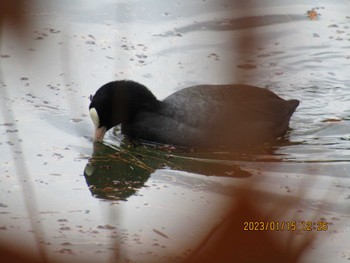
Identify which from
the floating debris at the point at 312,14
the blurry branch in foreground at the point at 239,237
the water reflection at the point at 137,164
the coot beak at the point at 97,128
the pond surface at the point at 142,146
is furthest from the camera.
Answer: the floating debris at the point at 312,14

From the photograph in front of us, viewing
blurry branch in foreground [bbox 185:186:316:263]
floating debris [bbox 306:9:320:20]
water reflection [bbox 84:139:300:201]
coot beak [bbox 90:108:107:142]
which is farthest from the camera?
floating debris [bbox 306:9:320:20]

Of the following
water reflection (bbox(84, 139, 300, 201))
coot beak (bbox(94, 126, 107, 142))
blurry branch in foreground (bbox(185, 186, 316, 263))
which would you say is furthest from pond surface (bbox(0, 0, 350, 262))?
blurry branch in foreground (bbox(185, 186, 316, 263))

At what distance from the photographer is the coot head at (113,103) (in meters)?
6.86

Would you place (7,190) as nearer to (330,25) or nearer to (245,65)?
(245,65)

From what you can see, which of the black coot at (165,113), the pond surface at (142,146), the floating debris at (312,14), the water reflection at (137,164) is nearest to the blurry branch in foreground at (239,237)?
the pond surface at (142,146)

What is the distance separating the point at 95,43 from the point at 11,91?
148 centimetres

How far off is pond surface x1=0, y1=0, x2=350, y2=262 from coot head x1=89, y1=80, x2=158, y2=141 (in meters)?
0.19

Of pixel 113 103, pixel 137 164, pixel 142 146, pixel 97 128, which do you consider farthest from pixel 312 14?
pixel 137 164

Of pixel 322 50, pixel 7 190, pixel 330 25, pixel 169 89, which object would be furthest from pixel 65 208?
pixel 330 25

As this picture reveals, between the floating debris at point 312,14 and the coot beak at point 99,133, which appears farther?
the floating debris at point 312,14

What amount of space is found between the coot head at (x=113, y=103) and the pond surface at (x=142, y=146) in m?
0.19

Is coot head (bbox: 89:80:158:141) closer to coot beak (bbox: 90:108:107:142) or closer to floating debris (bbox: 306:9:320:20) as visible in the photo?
coot beak (bbox: 90:108:107:142)

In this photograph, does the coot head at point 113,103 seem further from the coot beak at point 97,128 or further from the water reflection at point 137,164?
the water reflection at point 137,164

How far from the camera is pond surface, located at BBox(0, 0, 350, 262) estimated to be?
4.61 meters
